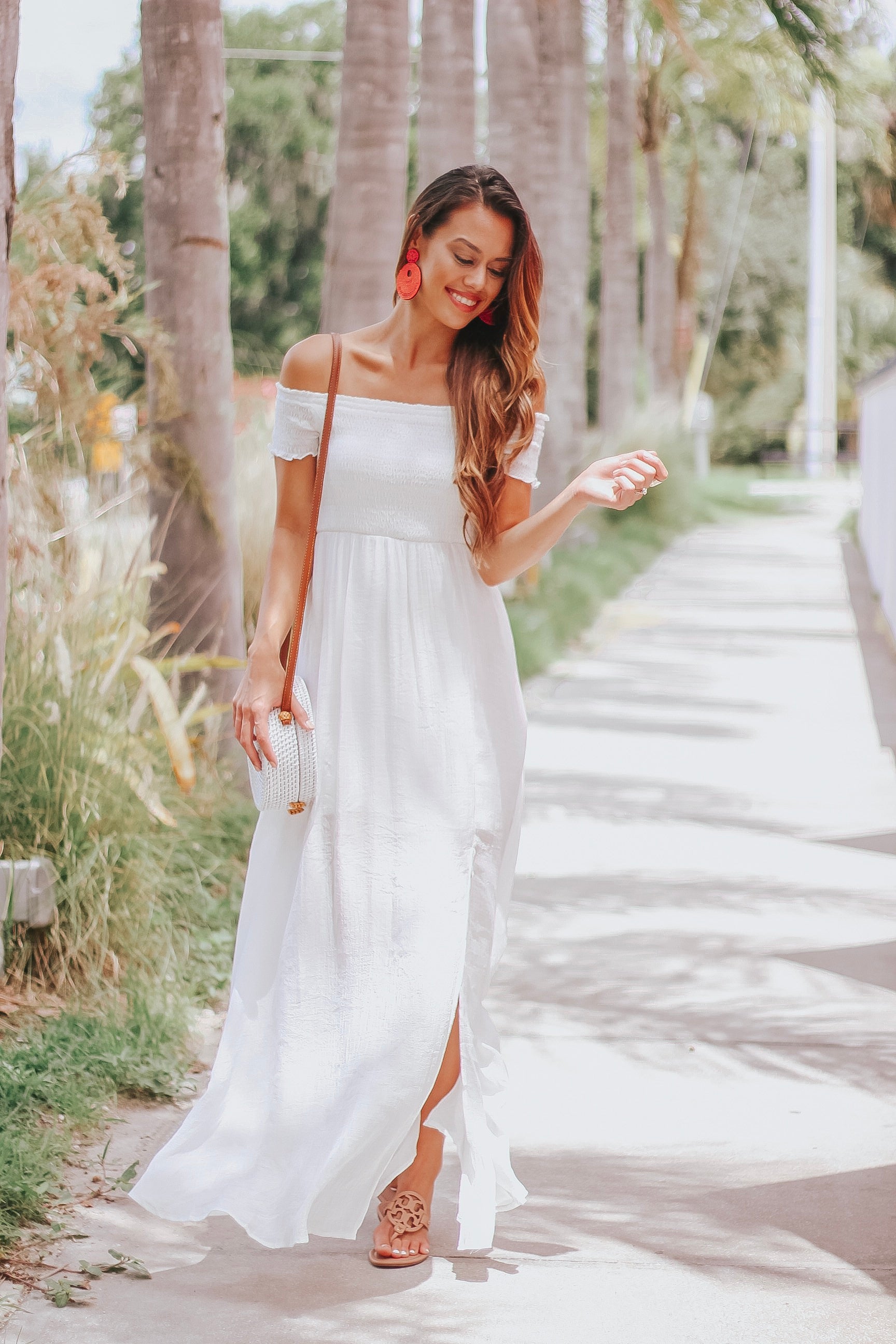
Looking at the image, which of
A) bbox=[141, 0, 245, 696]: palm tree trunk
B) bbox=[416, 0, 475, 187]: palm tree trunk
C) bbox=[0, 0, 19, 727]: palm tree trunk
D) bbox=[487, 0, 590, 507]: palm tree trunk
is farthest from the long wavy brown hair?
bbox=[487, 0, 590, 507]: palm tree trunk

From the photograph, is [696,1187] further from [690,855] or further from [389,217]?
[389,217]

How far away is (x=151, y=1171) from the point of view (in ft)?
9.85

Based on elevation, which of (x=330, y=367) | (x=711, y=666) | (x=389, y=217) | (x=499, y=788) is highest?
(x=389, y=217)

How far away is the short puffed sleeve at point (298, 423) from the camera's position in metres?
3.04

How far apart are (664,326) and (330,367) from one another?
1070 inches

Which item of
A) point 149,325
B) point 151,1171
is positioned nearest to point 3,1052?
point 151,1171

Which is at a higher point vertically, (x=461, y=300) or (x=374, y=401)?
(x=461, y=300)

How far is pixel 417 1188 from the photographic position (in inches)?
123

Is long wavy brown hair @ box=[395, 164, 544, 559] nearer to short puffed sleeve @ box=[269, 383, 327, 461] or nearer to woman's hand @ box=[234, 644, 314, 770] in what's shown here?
short puffed sleeve @ box=[269, 383, 327, 461]

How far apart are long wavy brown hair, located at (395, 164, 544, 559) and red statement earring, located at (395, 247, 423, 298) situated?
0.02m

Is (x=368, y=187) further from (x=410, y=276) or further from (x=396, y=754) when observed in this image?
(x=396, y=754)

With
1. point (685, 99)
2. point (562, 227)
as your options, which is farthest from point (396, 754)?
point (685, 99)

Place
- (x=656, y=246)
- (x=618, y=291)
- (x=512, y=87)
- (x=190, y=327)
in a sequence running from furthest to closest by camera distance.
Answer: (x=656, y=246) < (x=618, y=291) < (x=512, y=87) < (x=190, y=327)

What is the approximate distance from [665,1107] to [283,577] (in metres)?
1.69
